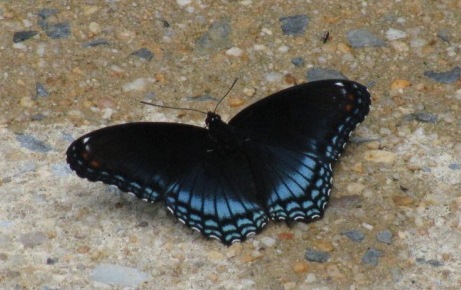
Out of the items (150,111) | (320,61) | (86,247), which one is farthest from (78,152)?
(320,61)

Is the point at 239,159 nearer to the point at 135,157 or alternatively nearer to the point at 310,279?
the point at 135,157

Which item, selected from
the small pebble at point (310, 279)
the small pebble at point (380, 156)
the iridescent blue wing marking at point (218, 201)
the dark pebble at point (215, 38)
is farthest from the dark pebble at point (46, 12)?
the small pebble at point (310, 279)

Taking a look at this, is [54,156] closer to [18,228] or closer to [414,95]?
[18,228]

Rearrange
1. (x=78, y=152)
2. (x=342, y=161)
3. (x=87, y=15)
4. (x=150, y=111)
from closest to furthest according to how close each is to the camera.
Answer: (x=78, y=152) → (x=342, y=161) → (x=150, y=111) → (x=87, y=15)

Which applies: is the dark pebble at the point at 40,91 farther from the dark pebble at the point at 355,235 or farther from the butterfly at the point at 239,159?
the dark pebble at the point at 355,235

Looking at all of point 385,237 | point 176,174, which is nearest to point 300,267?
point 385,237

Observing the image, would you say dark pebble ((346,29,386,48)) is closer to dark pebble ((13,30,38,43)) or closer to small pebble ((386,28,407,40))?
small pebble ((386,28,407,40))

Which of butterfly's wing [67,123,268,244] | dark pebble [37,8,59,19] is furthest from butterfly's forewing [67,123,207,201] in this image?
dark pebble [37,8,59,19]

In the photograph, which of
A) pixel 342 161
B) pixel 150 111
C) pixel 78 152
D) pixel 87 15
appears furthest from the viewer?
pixel 87 15
